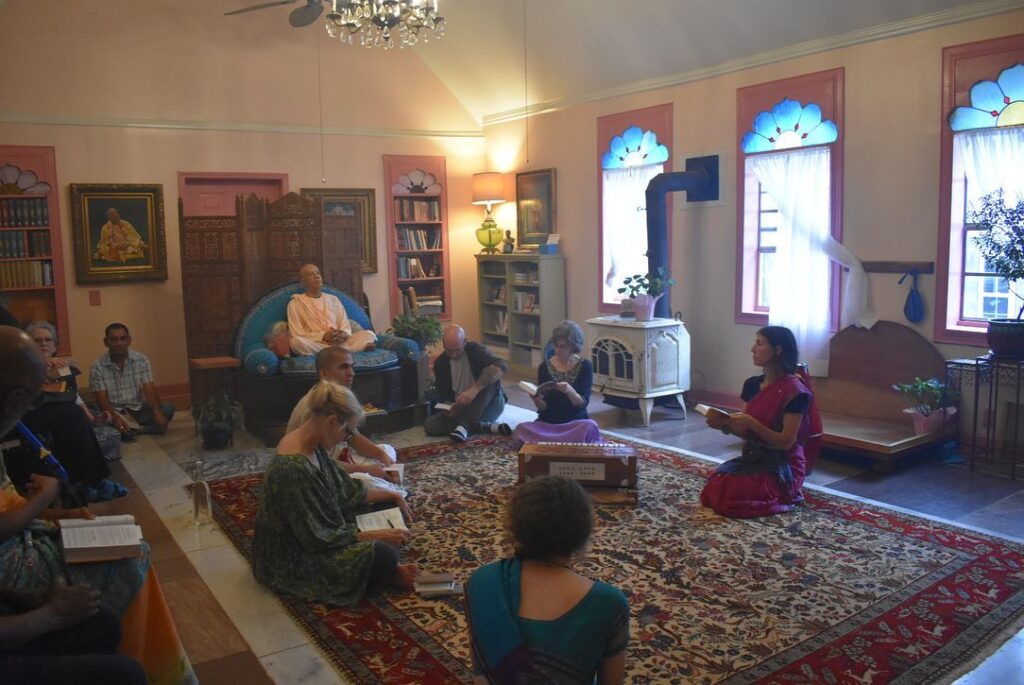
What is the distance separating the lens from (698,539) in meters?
4.34

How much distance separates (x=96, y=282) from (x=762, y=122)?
242 inches

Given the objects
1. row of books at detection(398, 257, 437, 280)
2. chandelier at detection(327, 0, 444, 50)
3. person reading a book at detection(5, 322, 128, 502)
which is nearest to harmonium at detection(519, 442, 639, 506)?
person reading a book at detection(5, 322, 128, 502)

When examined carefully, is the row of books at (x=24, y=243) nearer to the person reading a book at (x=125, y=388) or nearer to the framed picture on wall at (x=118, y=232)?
the framed picture on wall at (x=118, y=232)

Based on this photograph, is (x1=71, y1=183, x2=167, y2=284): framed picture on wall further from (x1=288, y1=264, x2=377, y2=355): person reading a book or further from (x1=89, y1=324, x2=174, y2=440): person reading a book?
(x1=288, y1=264, x2=377, y2=355): person reading a book

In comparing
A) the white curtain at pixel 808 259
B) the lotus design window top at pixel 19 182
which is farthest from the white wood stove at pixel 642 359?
the lotus design window top at pixel 19 182

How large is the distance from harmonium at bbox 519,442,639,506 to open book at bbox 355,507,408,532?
3.11ft

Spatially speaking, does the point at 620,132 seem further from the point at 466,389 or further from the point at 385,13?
the point at 466,389

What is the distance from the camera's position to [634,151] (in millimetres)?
8250

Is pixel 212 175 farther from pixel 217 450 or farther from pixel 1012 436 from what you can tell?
pixel 1012 436

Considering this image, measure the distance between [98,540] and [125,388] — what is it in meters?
4.81

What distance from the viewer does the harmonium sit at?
4.84m

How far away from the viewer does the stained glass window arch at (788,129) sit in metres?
6.55

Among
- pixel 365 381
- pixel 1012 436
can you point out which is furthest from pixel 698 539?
pixel 365 381

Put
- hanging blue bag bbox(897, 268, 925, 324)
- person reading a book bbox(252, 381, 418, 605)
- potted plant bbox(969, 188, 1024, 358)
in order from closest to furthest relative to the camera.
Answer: person reading a book bbox(252, 381, 418, 605) → potted plant bbox(969, 188, 1024, 358) → hanging blue bag bbox(897, 268, 925, 324)
